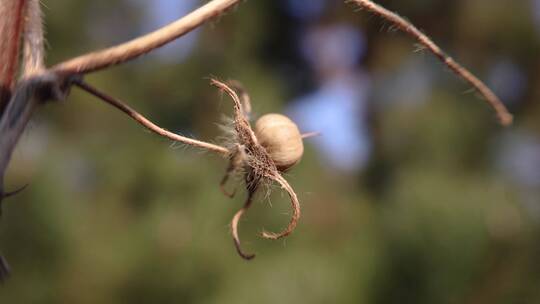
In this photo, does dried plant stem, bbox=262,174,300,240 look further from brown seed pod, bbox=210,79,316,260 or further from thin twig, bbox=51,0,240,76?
thin twig, bbox=51,0,240,76

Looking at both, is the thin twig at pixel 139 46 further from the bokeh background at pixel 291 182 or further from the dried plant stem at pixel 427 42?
the bokeh background at pixel 291 182

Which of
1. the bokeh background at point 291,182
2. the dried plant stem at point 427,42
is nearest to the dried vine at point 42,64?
the dried plant stem at point 427,42

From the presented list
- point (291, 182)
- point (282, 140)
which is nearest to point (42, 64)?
point (282, 140)

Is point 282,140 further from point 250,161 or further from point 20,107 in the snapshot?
point 20,107

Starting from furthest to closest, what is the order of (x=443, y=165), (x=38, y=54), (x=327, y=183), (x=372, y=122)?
(x=372, y=122) < (x=327, y=183) < (x=443, y=165) < (x=38, y=54)

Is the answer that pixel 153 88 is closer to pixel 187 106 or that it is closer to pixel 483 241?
pixel 187 106

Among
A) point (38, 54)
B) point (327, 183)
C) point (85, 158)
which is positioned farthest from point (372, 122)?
point (38, 54)
